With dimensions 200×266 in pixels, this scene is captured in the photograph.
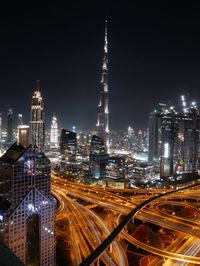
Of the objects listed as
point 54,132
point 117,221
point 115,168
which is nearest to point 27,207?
point 117,221

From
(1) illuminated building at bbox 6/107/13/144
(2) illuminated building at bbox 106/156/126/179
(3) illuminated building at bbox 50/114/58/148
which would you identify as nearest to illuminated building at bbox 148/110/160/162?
(2) illuminated building at bbox 106/156/126/179

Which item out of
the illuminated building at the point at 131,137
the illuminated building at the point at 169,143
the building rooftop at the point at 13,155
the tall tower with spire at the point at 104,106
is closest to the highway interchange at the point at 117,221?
the building rooftop at the point at 13,155

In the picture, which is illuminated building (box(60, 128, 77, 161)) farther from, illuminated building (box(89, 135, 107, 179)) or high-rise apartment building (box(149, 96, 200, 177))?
high-rise apartment building (box(149, 96, 200, 177))

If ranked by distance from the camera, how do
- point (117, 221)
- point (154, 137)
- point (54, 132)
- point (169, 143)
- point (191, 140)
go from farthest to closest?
1. point (54, 132)
2. point (154, 137)
3. point (191, 140)
4. point (169, 143)
5. point (117, 221)

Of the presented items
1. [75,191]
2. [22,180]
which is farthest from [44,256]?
[75,191]

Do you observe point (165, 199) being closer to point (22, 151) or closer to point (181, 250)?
point (181, 250)

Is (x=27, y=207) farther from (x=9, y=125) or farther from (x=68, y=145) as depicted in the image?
(x=9, y=125)
